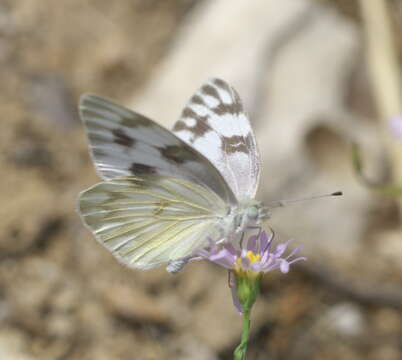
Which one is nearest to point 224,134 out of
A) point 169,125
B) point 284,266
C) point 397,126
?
point 284,266

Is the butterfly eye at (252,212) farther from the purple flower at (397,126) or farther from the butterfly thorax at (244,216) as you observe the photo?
the purple flower at (397,126)

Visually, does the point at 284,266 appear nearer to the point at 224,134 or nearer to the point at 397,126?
the point at 224,134

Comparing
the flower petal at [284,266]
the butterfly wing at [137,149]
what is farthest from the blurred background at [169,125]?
the flower petal at [284,266]

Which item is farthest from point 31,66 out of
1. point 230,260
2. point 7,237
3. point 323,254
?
point 230,260

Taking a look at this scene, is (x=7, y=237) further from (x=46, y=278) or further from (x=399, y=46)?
(x=399, y=46)

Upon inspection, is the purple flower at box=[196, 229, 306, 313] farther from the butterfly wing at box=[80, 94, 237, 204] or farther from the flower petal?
the butterfly wing at box=[80, 94, 237, 204]

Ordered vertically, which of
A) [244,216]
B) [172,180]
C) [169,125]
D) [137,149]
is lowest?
[244,216]
